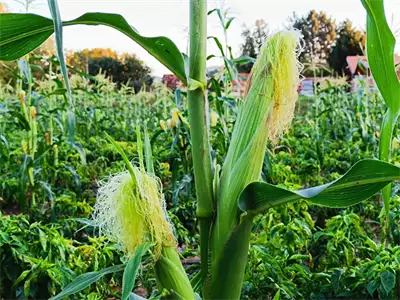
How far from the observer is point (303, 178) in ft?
10.5

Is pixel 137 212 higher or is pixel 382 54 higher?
pixel 382 54

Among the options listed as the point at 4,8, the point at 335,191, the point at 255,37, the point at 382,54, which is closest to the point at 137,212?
the point at 335,191

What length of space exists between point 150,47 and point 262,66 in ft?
0.56

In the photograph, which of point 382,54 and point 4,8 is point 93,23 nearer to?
point 382,54

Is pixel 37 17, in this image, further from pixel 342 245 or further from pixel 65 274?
pixel 342 245

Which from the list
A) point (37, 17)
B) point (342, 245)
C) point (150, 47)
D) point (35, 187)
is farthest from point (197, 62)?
point (35, 187)

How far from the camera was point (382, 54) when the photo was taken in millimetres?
652

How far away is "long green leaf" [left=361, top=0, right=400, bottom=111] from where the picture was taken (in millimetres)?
646

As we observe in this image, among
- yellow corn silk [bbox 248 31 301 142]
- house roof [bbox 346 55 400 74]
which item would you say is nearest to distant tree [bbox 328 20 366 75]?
house roof [bbox 346 55 400 74]

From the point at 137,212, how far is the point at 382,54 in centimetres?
40

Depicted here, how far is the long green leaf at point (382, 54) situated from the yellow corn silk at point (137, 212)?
1.14 ft

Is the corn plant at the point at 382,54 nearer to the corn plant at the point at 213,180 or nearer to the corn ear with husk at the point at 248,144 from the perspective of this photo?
the corn plant at the point at 213,180

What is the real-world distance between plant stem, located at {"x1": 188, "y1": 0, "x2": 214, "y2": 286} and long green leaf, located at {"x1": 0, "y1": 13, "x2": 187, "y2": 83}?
44 millimetres

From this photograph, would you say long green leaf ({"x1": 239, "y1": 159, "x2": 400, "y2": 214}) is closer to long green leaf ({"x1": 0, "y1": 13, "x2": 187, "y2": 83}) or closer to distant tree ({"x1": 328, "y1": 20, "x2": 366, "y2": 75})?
long green leaf ({"x1": 0, "y1": 13, "x2": 187, "y2": 83})
